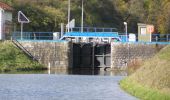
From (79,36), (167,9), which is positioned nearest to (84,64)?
(79,36)

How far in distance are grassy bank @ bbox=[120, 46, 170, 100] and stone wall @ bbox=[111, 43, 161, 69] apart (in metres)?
34.2

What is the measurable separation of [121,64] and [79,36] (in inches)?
262

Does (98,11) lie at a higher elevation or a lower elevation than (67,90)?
higher

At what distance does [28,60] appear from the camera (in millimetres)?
64188

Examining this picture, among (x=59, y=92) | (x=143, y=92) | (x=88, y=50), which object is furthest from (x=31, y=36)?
(x=143, y=92)

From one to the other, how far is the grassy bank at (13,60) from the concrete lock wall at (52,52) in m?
1.64

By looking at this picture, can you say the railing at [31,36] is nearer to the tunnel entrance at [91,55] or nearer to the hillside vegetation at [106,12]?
the tunnel entrance at [91,55]

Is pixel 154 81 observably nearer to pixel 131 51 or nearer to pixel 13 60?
pixel 13 60

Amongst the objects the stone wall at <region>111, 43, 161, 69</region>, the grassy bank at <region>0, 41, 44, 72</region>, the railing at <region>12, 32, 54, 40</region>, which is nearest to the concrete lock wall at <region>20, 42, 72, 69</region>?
the grassy bank at <region>0, 41, 44, 72</region>

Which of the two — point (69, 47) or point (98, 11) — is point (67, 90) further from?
point (98, 11)

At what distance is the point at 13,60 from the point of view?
62.4 metres

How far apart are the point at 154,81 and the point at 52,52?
129ft

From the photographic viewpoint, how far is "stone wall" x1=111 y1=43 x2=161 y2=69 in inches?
2704

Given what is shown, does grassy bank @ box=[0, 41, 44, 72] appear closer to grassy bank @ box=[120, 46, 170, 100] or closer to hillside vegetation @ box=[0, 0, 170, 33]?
hillside vegetation @ box=[0, 0, 170, 33]
